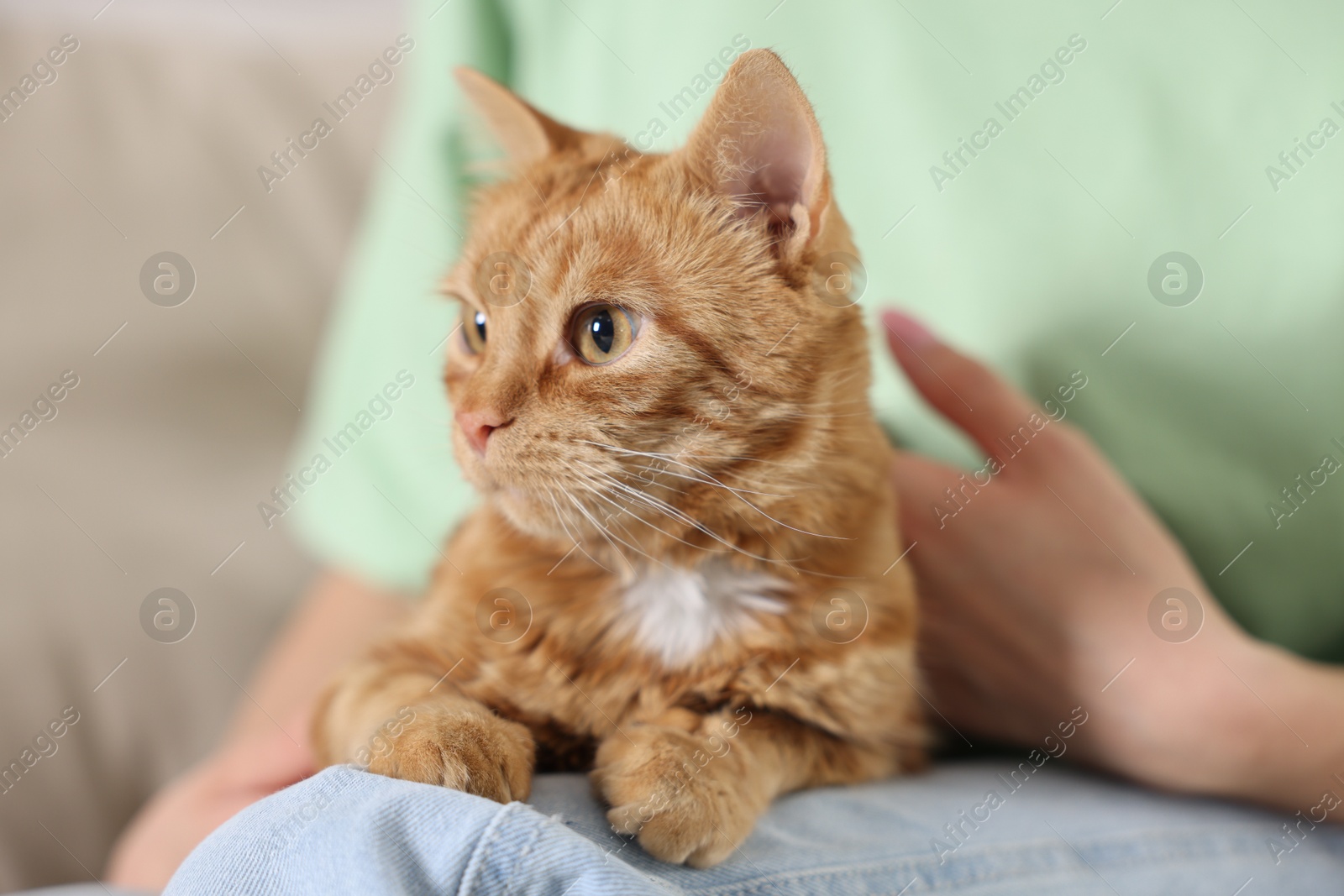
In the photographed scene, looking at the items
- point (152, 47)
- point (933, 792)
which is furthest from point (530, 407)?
point (152, 47)

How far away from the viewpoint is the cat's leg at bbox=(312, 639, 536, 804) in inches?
31.8

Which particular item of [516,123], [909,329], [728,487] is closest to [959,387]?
[909,329]

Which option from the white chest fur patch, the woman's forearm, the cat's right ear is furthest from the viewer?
the woman's forearm

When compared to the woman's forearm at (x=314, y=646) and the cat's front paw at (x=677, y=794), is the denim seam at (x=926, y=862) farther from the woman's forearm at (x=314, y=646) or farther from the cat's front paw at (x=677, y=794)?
the woman's forearm at (x=314, y=646)

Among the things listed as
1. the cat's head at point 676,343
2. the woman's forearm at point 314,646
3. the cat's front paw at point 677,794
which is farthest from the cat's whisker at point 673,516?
the woman's forearm at point 314,646

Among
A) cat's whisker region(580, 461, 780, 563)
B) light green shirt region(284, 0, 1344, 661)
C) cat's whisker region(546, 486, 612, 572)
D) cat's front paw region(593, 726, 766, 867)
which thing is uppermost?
light green shirt region(284, 0, 1344, 661)

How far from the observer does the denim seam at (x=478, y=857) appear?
0.65 metres

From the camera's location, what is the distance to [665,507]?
3.10ft

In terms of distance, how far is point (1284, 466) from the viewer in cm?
141

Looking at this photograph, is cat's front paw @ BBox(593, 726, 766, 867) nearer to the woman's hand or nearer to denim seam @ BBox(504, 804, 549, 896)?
denim seam @ BBox(504, 804, 549, 896)

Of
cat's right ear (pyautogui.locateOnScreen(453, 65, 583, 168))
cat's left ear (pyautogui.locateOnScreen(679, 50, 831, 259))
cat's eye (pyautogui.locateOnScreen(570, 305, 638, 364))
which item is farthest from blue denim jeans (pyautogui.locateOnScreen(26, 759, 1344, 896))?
cat's right ear (pyautogui.locateOnScreen(453, 65, 583, 168))

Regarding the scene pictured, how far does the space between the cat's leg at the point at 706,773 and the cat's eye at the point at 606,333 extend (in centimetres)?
43

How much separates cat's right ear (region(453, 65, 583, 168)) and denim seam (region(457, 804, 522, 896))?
89 centimetres

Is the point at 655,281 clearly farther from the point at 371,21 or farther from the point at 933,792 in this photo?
the point at 371,21
